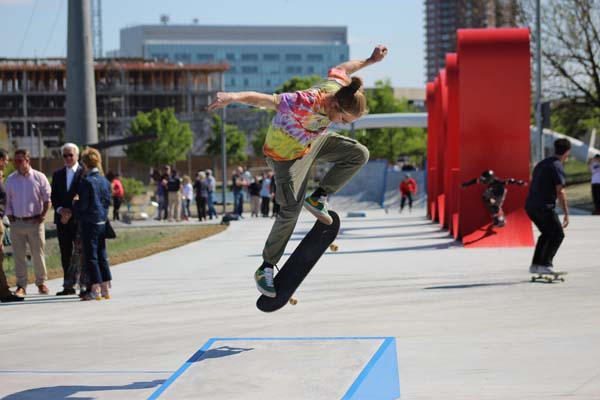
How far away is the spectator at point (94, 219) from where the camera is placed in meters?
13.5

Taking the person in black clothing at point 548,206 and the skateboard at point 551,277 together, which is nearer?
the person in black clothing at point 548,206

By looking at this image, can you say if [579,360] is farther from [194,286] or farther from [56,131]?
[56,131]

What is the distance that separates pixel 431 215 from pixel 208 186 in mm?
9420

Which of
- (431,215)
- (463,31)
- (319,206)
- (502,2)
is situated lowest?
(431,215)

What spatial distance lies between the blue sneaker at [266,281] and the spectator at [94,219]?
5.62 metres

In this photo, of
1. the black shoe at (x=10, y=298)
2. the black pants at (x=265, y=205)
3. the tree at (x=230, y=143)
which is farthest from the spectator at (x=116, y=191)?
the tree at (x=230, y=143)

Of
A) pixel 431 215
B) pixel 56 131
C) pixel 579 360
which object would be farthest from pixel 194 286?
pixel 56 131

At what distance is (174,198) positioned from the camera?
36.8m

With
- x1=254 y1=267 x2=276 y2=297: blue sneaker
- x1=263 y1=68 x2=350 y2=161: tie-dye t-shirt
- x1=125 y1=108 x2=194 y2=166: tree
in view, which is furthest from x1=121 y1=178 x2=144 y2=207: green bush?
x1=125 y1=108 x2=194 y2=166: tree

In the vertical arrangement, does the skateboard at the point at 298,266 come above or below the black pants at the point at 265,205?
above

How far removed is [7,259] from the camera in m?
22.8

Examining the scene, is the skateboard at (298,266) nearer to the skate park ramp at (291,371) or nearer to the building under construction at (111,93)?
the skate park ramp at (291,371)

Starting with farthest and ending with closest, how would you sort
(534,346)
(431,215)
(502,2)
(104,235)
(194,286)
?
(502,2)
(431,215)
(194,286)
(104,235)
(534,346)

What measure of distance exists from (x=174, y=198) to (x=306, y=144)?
95.0 feet
